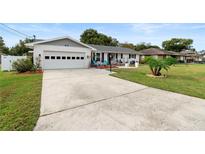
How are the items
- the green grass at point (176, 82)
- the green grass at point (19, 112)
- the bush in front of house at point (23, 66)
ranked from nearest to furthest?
the green grass at point (19, 112) → the green grass at point (176, 82) → the bush in front of house at point (23, 66)

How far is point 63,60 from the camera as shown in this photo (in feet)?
52.8

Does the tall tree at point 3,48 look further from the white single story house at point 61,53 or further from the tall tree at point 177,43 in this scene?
the tall tree at point 177,43

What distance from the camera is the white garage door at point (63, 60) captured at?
49.4ft

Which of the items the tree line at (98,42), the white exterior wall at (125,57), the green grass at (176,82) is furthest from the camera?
the tree line at (98,42)

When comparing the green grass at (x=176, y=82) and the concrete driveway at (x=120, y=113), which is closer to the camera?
the concrete driveway at (x=120, y=113)

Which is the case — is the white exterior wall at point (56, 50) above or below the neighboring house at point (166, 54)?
below

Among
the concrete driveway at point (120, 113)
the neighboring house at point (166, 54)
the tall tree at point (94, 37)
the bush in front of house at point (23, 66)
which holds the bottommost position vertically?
the concrete driveway at point (120, 113)

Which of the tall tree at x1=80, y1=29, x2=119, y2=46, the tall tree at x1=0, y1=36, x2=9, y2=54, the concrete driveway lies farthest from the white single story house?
the tall tree at x1=0, y1=36, x2=9, y2=54

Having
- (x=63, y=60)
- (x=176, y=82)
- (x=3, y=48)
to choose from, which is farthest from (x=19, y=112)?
(x=3, y=48)

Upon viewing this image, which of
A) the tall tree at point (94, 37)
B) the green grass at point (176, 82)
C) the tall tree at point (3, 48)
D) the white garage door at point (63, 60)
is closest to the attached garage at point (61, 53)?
the white garage door at point (63, 60)

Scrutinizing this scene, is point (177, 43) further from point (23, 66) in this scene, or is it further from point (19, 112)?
point (19, 112)
